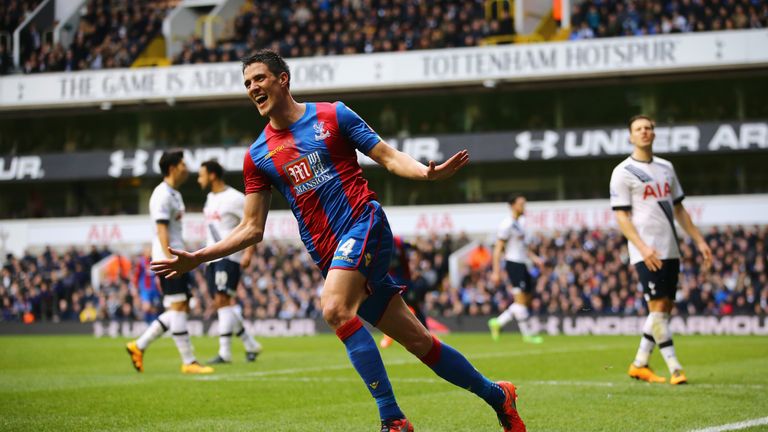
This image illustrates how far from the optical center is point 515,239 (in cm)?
1891

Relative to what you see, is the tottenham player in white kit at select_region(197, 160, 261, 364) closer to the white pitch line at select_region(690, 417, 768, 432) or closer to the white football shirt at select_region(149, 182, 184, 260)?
the white football shirt at select_region(149, 182, 184, 260)

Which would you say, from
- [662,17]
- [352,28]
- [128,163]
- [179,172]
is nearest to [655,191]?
[179,172]

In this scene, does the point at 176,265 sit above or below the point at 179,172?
below

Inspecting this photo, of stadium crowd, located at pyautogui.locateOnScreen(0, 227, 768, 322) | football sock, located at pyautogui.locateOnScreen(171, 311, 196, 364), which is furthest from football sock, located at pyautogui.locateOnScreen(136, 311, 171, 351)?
stadium crowd, located at pyautogui.locateOnScreen(0, 227, 768, 322)

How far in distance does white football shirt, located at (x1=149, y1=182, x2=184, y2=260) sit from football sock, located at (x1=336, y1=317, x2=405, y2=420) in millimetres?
6470

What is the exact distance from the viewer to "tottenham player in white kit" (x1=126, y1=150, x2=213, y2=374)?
38.8 ft

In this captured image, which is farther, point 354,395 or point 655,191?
point 655,191

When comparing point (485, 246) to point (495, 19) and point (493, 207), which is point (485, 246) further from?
point (495, 19)

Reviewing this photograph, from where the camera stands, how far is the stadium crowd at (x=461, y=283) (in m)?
23.5

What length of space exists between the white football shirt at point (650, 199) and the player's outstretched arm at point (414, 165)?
4627 mm

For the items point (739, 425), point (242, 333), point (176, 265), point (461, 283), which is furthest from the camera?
point (461, 283)

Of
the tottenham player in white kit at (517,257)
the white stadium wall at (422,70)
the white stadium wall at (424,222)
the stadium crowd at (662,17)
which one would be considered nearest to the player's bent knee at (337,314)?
the tottenham player in white kit at (517,257)

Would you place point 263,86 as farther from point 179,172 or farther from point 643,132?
point 179,172

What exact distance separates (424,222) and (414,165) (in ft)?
93.8
